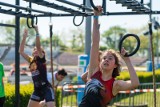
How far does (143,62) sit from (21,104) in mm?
69530

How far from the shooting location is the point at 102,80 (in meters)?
4.70

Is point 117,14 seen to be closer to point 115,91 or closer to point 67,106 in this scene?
point 115,91

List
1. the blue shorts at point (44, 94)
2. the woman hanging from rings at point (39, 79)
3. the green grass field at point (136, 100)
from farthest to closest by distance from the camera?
the green grass field at point (136, 100)
the blue shorts at point (44, 94)
the woman hanging from rings at point (39, 79)

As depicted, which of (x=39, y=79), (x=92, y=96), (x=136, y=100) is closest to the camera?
(x=92, y=96)

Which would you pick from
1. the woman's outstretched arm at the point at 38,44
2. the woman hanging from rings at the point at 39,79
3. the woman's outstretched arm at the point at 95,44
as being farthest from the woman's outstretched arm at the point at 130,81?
the woman hanging from rings at the point at 39,79

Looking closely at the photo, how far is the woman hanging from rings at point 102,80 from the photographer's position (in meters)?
4.54

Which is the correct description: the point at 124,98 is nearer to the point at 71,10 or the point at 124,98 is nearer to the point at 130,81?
the point at 71,10

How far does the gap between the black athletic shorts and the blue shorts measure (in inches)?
150

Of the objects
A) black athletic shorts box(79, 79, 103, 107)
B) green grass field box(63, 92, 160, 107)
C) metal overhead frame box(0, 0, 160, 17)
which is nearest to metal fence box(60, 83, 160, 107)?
green grass field box(63, 92, 160, 107)

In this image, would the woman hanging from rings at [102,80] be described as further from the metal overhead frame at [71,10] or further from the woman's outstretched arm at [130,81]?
the metal overhead frame at [71,10]

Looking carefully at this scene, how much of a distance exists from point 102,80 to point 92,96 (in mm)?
247

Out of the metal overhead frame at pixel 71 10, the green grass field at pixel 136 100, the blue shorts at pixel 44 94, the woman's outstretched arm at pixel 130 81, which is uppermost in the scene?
the metal overhead frame at pixel 71 10

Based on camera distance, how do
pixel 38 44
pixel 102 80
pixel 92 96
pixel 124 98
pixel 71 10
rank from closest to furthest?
pixel 92 96 < pixel 102 80 < pixel 71 10 < pixel 38 44 < pixel 124 98

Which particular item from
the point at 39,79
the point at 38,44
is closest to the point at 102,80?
the point at 38,44
